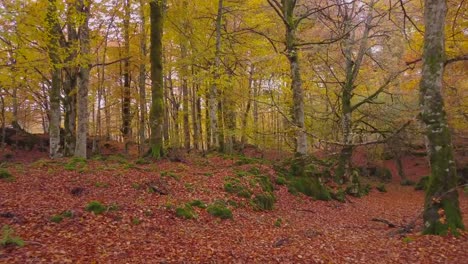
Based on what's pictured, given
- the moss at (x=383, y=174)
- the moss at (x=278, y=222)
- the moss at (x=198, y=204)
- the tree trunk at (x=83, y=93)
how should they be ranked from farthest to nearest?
the moss at (x=383, y=174) → the tree trunk at (x=83, y=93) → the moss at (x=278, y=222) → the moss at (x=198, y=204)

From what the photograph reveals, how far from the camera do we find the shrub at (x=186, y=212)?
784cm

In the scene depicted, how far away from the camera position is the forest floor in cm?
551

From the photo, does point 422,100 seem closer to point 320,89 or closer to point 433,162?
point 433,162

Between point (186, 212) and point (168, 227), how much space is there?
0.91m

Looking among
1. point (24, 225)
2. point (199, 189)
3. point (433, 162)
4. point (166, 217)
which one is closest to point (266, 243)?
point (166, 217)

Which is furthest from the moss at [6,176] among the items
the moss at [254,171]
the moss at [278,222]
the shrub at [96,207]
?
the moss at [254,171]

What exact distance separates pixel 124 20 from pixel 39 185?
1180cm

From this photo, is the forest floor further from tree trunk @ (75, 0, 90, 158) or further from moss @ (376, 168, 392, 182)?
moss @ (376, 168, 392, 182)

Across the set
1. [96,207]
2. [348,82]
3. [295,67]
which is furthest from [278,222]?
[348,82]

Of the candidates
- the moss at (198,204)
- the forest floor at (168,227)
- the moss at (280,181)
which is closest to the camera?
the forest floor at (168,227)

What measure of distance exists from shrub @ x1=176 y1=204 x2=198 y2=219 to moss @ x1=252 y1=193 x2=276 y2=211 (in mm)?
2541

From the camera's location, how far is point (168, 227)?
7078 mm

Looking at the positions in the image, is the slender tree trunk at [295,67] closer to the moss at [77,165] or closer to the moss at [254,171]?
the moss at [254,171]

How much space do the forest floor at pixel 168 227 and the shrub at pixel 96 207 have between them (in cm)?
17
